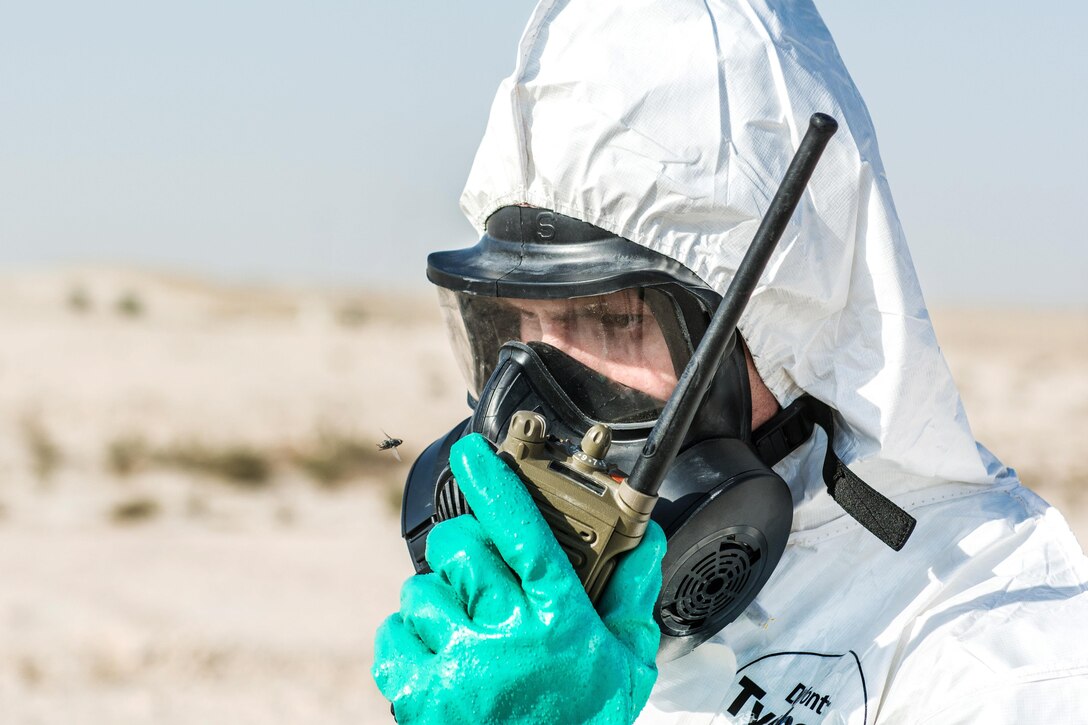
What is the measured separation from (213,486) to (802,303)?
10.1 m

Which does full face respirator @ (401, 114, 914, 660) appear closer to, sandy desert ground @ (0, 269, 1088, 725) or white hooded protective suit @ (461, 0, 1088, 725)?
white hooded protective suit @ (461, 0, 1088, 725)

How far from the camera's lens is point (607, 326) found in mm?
2133

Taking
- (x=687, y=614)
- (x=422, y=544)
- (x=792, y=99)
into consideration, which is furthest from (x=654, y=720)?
(x=792, y=99)

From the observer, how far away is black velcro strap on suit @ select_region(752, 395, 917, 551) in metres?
2.04

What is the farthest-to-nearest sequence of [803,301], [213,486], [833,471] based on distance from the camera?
1. [213,486]
2. [833,471]
3. [803,301]

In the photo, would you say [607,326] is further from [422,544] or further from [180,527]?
[180,527]

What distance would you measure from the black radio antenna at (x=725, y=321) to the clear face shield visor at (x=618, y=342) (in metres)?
0.42

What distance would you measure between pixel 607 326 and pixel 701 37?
0.52 metres

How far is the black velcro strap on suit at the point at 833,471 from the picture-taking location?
2.04 m

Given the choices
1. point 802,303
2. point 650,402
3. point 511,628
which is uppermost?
point 802,303

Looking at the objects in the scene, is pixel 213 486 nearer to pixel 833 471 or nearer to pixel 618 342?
pixel 618 342

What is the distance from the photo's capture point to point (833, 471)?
6.92 feet

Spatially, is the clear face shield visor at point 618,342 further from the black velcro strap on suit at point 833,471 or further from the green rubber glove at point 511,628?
the green rubber glove at point 511,628

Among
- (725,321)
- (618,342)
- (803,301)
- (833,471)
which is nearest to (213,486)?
(618,342)
